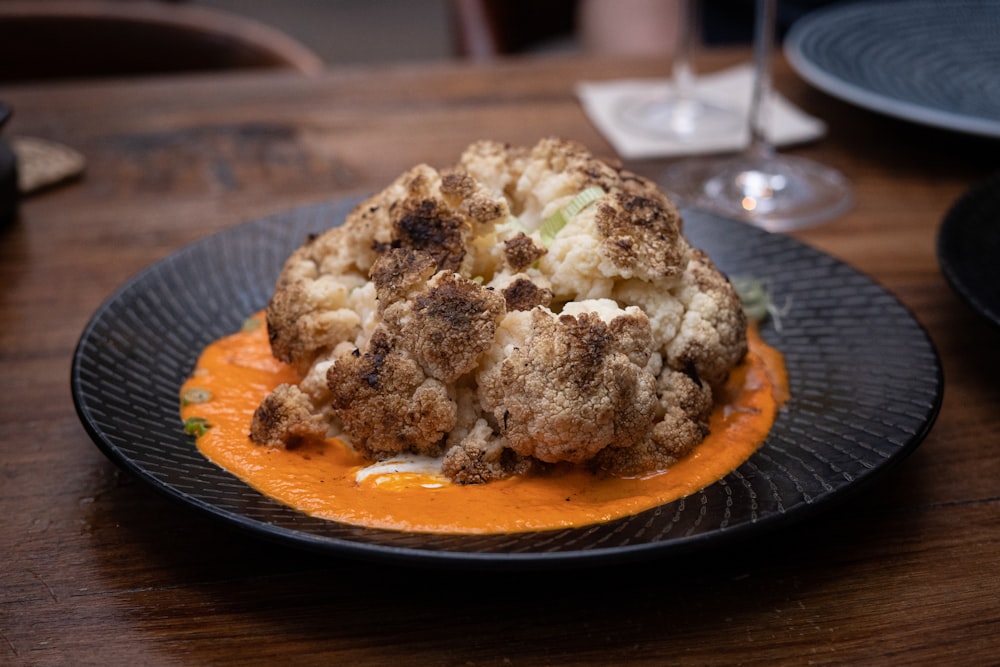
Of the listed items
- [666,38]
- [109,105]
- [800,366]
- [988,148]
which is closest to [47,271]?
[109,105]

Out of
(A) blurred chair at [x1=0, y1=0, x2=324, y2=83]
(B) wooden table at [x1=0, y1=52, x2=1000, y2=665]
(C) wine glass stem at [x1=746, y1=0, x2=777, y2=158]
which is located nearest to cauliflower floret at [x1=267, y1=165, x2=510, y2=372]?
(B) wooden table at [x1=0, y1=52, x2=1000, y2=665]

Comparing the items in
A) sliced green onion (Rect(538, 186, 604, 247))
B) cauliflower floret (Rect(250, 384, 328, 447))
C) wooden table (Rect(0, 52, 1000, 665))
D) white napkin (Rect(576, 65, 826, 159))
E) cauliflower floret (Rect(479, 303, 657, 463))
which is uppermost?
sliced green onion (Rect(538, 186, 604, 247))

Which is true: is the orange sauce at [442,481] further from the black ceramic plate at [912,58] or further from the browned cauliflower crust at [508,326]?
the black ceramic plate at [912,58]

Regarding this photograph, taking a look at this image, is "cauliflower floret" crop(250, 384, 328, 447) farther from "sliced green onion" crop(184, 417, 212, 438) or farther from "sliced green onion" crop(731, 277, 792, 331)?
"sliced green onion" crop(731, 277, 792, 331)

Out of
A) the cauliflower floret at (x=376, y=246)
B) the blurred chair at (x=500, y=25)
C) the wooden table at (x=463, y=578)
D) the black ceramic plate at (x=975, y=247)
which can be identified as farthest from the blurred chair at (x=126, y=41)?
the black ceramic plate at (x=975, y=247)

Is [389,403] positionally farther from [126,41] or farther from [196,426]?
[126,41]

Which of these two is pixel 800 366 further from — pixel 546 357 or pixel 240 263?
pixel 240 263

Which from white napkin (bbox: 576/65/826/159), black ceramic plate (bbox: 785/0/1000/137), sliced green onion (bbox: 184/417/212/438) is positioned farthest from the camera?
white napkin (bbox: 576/65/826/159)
